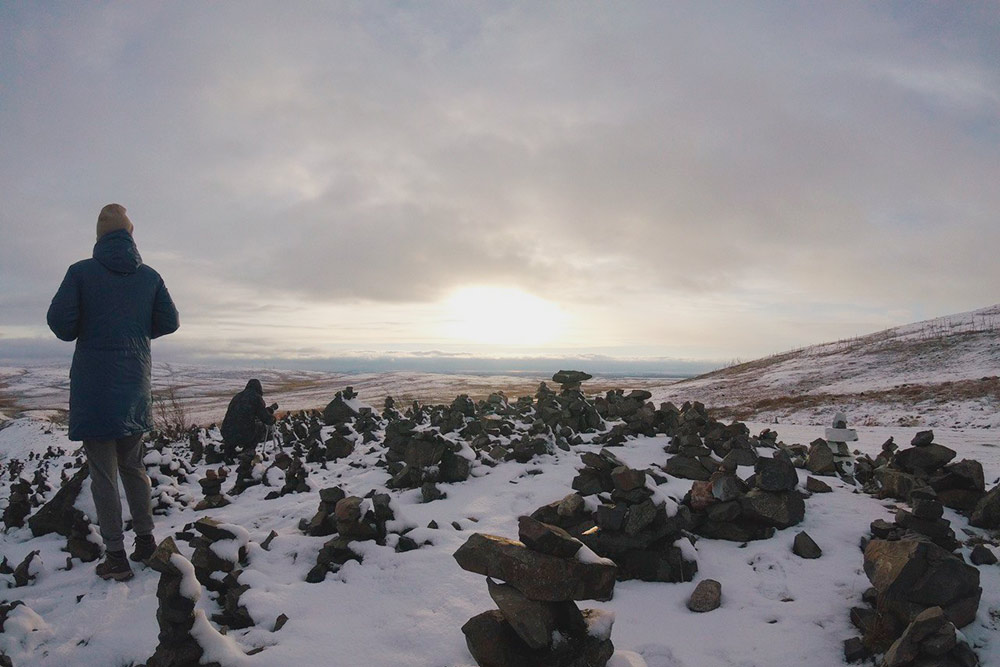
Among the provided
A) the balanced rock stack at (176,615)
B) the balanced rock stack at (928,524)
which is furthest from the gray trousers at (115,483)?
the balanced rock stack at (928,524)

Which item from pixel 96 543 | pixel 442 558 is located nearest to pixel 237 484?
pixel 96 543

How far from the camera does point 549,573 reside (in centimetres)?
338

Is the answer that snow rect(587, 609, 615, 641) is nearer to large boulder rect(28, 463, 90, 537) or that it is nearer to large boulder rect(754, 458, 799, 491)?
large boulder rect(754, 458, 799, 491)

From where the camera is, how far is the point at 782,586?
15.9ft

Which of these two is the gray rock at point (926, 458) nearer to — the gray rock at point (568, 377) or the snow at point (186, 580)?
the gray rock at point (568, 377)

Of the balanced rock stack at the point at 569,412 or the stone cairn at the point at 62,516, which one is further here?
the balanced rock stack at the point at 569,412

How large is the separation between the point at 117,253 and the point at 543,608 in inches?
206

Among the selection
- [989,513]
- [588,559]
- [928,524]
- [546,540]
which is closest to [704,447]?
[989,513]

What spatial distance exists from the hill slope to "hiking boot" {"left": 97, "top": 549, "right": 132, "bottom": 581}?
19.4m

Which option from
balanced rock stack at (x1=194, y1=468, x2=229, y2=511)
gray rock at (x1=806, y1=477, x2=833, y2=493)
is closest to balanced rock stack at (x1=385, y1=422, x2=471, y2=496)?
balanced rock stack at (x1=194, y1=468, x2=229, y2=511)

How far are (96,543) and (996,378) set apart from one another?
2823 centimetres

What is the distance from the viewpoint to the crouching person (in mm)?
12273

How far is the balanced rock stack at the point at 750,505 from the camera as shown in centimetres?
606

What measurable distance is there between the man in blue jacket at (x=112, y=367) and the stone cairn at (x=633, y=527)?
4.52 meters
